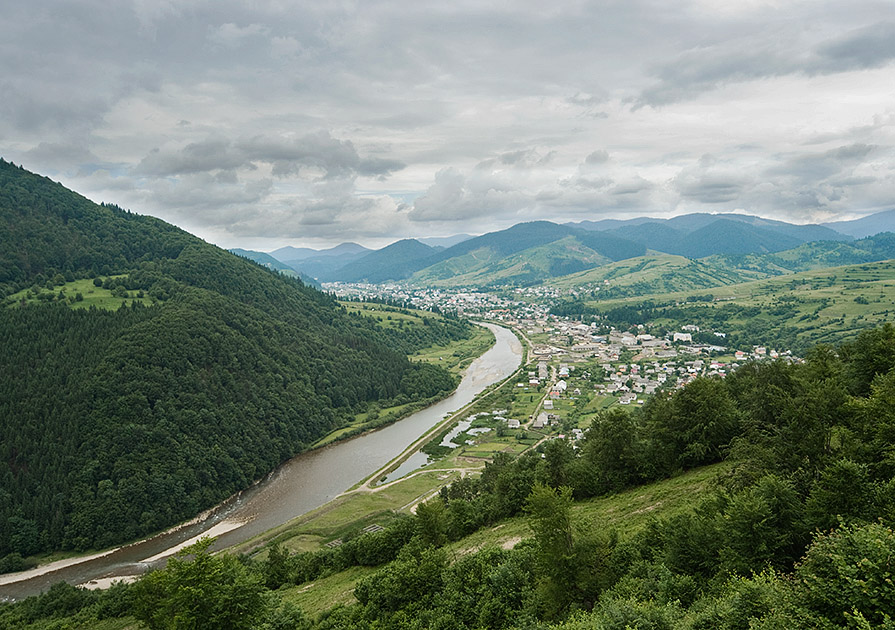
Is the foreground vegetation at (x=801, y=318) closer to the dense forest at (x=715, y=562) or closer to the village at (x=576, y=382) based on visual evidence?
the village at (x=576, y=382)

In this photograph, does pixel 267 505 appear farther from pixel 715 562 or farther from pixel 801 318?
pixel 801 318

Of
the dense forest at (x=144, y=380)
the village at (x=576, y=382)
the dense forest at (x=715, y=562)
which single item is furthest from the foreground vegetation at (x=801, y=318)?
the dense forest at (x=715, y=562)

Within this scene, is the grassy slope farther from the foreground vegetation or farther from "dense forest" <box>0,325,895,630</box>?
the foreground vegetation

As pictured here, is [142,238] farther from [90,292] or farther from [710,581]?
[710,581]

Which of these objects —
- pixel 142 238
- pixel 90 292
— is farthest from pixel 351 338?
pixel 142 238

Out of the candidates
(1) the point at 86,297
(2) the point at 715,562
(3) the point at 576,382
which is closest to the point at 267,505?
(2) the point at 715,562
